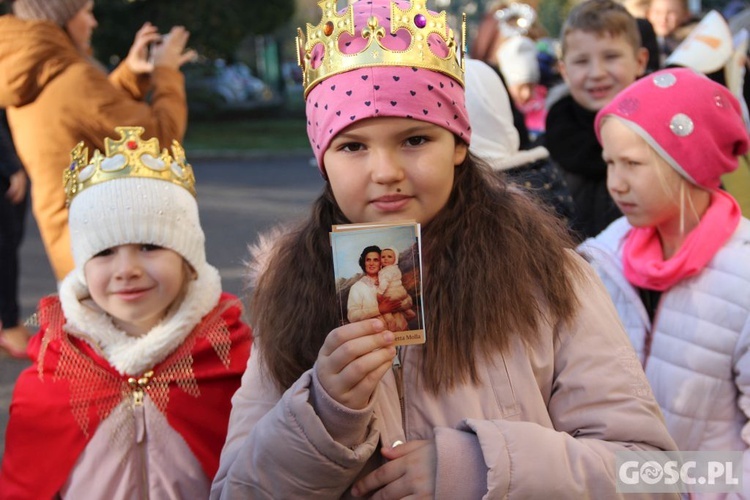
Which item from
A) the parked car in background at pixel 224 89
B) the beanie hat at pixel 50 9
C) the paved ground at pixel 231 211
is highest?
the beanie hat at pixel 50 9

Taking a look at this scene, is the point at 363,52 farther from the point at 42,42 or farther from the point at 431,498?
the point at 42,42

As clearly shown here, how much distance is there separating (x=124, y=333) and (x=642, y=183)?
1747mm

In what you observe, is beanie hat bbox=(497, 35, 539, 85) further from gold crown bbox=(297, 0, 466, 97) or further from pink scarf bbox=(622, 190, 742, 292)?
gold crown bbox=(297, 0, 466, 97)

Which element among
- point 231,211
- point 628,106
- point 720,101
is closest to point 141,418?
point 628,106

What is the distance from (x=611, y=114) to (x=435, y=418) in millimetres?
1453

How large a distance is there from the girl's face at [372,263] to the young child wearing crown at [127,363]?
1.34 metres

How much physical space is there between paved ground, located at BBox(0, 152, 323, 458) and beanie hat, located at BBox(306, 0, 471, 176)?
3030 millimetres

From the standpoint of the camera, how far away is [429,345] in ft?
6.95

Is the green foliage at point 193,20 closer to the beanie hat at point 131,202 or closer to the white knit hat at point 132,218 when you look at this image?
the beanie hat at point 131,202

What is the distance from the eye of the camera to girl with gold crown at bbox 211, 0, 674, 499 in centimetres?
194

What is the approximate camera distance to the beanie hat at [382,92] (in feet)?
6.81

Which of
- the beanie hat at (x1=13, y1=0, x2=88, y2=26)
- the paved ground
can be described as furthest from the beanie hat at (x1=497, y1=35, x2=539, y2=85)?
the beanie hat at (x1=13, y1=0, x2=88, y2=26)

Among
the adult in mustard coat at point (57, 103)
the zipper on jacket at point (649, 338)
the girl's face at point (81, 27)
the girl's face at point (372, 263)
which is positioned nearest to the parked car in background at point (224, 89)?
the girl's face at point (81, 27)

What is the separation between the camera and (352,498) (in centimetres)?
209
